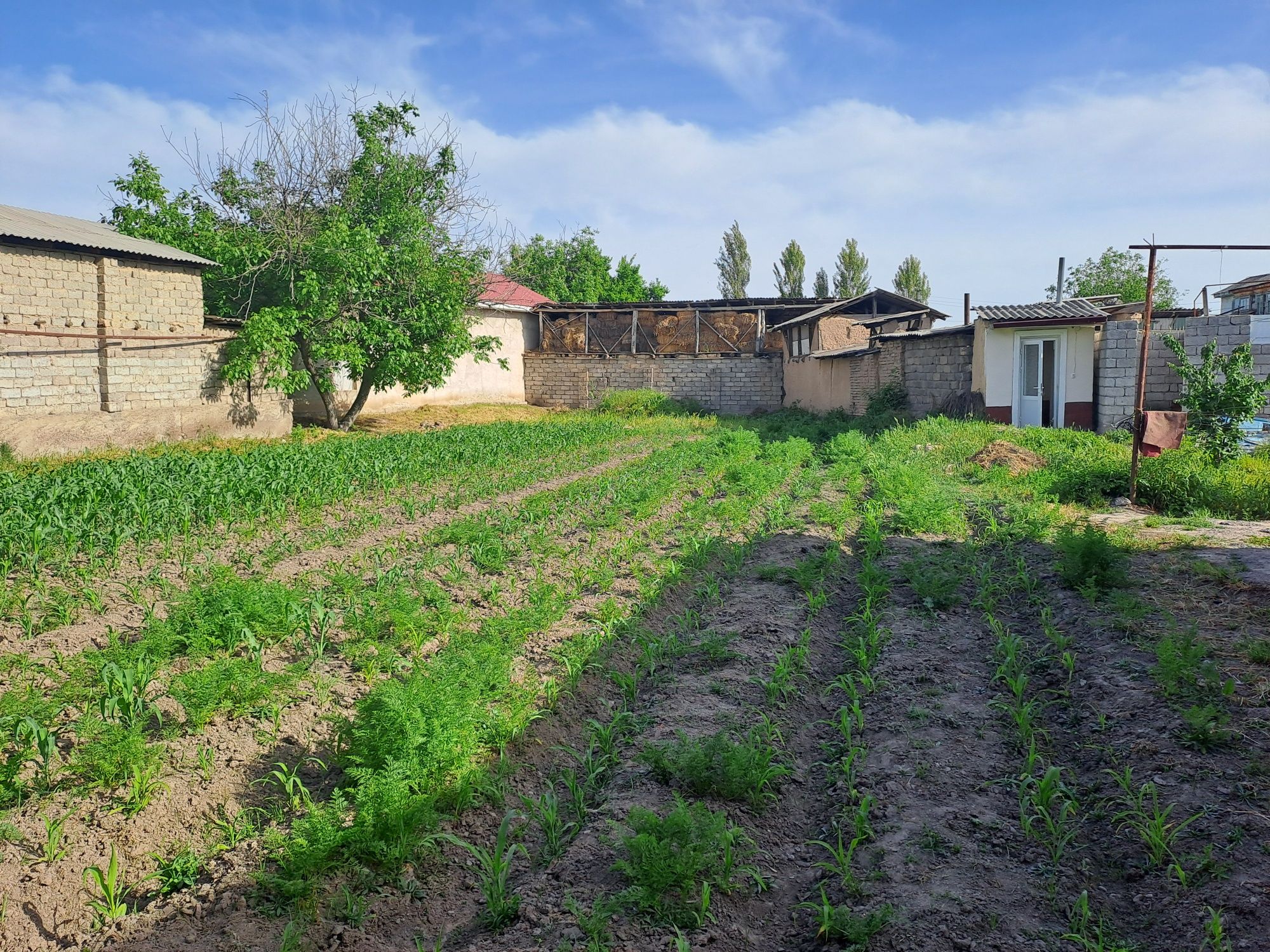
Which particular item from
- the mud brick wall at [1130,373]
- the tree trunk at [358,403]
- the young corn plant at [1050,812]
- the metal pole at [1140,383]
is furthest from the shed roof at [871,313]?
the young corn plant at [1050,812]

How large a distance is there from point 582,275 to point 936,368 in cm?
3029

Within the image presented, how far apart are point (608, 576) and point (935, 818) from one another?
3761 mm

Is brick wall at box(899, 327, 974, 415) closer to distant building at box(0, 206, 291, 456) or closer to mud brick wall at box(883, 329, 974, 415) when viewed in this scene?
mud brick wall at box(883, 329, 974, 415)

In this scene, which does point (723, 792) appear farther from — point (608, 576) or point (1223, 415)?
point (1223, 415)

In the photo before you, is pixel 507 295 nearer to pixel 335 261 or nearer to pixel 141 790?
pixel 335 261

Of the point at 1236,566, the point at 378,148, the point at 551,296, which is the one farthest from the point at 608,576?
the point at 551,296

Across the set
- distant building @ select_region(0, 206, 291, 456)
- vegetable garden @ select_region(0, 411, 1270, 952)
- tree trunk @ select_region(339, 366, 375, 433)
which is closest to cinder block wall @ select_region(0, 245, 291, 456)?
distant building @ select_region(0, 206, 291, 456)

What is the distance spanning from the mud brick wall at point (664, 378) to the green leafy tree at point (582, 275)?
11984 mm

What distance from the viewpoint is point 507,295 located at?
32.1 meters

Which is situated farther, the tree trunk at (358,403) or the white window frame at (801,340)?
the white window frame at (801,340)

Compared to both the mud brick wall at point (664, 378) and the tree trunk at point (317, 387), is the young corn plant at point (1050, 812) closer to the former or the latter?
the tree trunk at point (317, 387)

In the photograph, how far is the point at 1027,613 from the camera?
6996 millimetres

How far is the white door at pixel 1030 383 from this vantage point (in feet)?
60.5

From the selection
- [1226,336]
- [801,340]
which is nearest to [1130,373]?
[1226,336]
